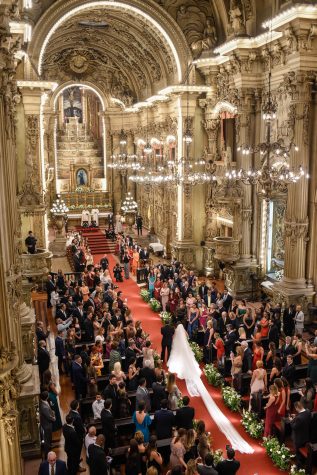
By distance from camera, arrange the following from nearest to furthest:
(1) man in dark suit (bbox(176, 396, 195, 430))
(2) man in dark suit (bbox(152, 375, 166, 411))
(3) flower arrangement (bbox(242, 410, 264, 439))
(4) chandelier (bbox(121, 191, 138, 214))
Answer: (1) man in dark suit (bbox(176, 396, 195, 430)), (2) man in dark suit (bbox(152, 375, 166, 411)), (3) flower arrangement (bbox(242, 410, 264, 439)), (4) chandelier (bbox(121, 191, 138, 214))

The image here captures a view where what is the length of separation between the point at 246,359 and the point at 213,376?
1.07 metres

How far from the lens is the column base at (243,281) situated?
19.1 m

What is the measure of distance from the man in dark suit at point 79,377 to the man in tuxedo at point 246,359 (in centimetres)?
377

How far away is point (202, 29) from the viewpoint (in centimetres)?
2155

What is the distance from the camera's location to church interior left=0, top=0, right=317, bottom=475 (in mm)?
8852

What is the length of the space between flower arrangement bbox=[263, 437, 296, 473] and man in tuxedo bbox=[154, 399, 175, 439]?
76.5 inches

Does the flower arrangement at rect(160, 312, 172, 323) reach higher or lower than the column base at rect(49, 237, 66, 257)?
lower

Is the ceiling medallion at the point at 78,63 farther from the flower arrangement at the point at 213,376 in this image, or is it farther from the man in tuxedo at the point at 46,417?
the man in tuxedo at the point at 46,417

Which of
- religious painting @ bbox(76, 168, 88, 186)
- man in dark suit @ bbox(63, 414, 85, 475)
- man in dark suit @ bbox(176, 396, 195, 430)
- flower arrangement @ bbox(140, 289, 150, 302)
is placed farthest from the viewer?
religious painting @ bbox(76, 168, 88, 186)

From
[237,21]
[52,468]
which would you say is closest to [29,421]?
[52,468]

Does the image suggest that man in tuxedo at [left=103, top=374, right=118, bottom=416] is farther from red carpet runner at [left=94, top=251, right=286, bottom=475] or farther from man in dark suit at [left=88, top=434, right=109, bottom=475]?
red carpet runner at [left=94, top=251, right=286, bottom=475]

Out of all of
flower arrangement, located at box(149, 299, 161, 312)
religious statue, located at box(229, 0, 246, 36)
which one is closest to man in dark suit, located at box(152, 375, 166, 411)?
flower arrangement, located at box(149, 299, 161, 312)

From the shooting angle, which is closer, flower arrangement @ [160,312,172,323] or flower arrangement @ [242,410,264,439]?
flower arrangement @ [242,410,264,439]

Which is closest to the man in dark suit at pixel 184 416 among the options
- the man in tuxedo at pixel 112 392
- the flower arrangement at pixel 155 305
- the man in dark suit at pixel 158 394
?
the man in dark suit at pixel 158 394
